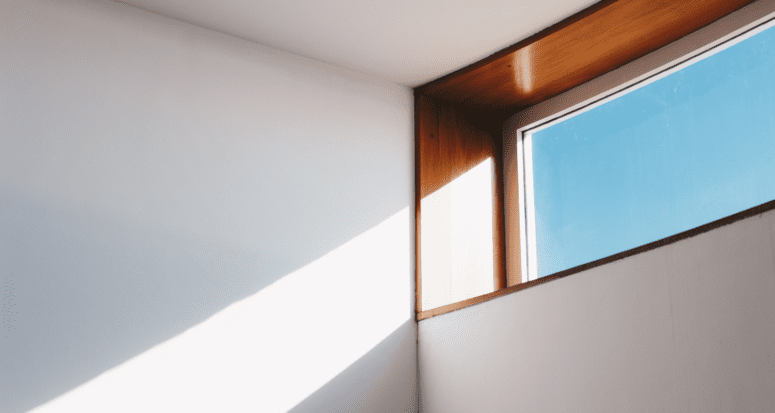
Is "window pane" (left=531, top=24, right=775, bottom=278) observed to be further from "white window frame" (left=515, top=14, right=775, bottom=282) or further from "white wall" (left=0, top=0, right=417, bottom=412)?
"white wall" (left=0, top=0, right=417, bottom=412)

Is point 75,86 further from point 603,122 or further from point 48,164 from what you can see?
point 603,122

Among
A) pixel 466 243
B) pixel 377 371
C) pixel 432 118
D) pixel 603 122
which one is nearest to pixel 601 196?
pixel 603 122

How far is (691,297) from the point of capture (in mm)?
2484

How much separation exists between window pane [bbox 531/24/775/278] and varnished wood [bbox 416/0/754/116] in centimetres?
19

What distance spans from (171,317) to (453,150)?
5.83 ft

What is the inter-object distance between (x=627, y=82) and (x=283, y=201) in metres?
1.77

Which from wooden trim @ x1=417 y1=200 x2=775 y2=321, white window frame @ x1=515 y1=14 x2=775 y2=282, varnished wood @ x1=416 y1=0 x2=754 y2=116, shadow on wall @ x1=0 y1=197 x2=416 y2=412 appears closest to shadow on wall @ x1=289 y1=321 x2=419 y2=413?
shadow on wall @ x1=0 y1=197 x2=416 y2=412

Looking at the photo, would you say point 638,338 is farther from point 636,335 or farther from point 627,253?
point 627,253

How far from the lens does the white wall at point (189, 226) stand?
292 cm

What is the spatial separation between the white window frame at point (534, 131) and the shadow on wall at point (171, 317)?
0.81m

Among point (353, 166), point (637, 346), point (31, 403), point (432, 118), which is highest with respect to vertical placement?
point (432, 118)

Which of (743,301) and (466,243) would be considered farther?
(466,243)

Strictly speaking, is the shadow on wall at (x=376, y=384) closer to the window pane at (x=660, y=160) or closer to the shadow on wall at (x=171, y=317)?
the shadow on wall at (x=171, y=317)

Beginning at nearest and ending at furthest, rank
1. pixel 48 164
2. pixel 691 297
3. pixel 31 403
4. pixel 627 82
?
pixel 691 297 < pixel 31 403 < pixel 48 164 < pixel 627 82
